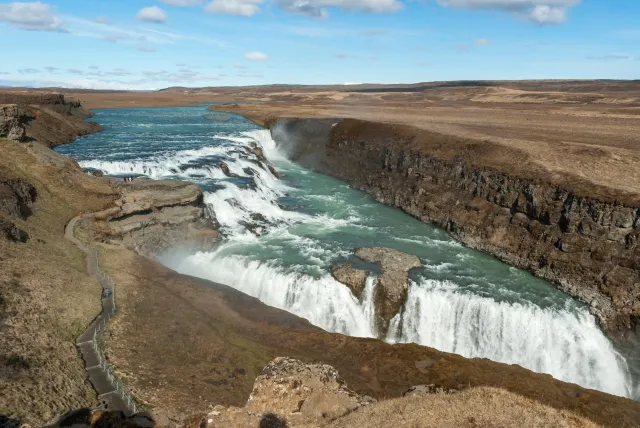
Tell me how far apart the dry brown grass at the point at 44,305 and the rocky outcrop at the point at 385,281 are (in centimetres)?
1310

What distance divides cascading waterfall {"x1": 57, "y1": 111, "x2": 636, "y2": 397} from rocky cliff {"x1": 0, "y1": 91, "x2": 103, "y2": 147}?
752 centimetres

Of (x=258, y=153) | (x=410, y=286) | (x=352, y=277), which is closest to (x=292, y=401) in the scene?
(x=352, y=277)

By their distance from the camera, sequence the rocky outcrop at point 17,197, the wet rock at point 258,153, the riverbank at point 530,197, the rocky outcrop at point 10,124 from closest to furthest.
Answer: the rocky outcrop at point 17,197
the riverbank at point 530,197
the rocky outcrop at point 10,124
the wet rock at point 258,153

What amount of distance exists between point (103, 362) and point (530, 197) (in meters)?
28.9

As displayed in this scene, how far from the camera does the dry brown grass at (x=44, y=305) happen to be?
10820 mm

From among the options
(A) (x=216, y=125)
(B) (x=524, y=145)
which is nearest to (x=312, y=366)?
(B) (x=524, y=145)

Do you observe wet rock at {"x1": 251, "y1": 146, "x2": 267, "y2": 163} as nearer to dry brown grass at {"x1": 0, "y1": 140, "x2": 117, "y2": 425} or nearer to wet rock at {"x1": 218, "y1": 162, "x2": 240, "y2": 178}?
wet rock at {"x1": 218, "y1": 162, "x2": 240, "y2": 178}

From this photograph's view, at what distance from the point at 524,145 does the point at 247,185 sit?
26744 millimetres

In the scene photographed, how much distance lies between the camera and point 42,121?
173ft

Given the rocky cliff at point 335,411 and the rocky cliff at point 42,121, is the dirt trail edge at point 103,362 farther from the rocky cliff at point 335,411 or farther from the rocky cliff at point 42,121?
the rocky cliff at point 42,121

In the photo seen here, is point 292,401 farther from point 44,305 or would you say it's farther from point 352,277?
point 352,277

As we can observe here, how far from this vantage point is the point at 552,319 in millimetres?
21734

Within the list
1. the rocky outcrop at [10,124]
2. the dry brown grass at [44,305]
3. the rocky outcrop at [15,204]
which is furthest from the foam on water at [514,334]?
the rocky outcrop at [10,124]

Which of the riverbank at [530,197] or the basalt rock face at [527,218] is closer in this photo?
the basalt rock face at [527,218]
